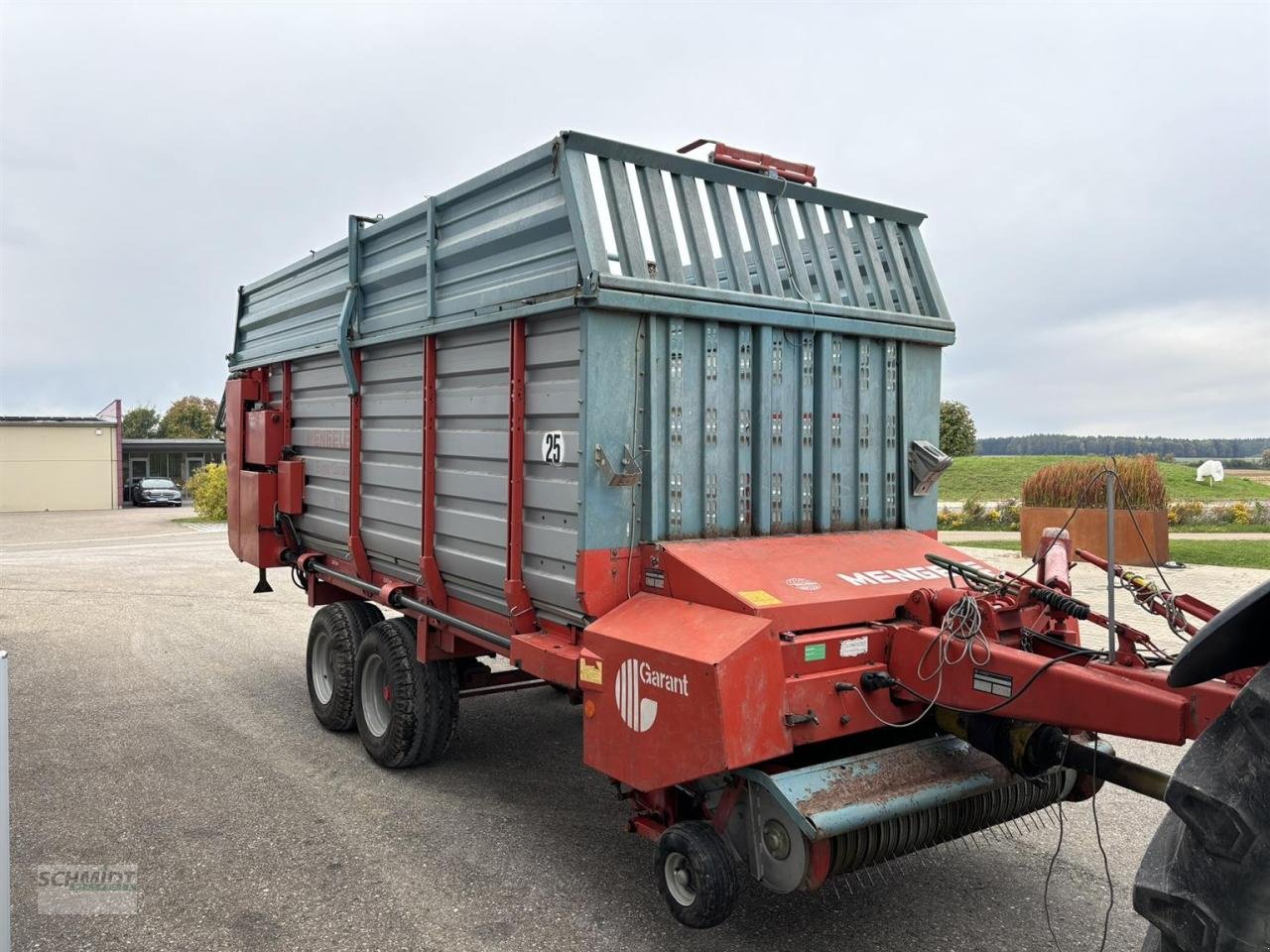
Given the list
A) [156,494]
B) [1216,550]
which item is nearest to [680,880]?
[1216,550]

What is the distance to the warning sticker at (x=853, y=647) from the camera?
3.63 meters

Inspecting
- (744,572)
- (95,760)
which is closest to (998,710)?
(744,572)

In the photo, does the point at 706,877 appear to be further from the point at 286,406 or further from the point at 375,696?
the point at 286,406

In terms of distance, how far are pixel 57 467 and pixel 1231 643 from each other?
3951 cm

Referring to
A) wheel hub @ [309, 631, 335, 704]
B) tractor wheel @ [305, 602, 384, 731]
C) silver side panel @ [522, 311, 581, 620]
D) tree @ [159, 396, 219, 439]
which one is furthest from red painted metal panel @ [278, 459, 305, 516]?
tree @ [159, 396, 219, 439]

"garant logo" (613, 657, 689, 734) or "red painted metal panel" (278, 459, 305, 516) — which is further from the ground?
"red painted metal panel" (278, 459, 305, 516)

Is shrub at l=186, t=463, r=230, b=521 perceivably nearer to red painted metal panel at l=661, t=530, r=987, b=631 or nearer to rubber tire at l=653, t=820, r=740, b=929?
red painted metal panel at l=661, t=530, r=987, b=631

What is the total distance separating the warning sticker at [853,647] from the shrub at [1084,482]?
1251 centimetres

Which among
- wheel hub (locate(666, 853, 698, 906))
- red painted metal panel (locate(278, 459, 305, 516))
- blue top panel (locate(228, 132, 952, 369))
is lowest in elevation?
wheel hub (locate(666, 853, 698, 906))

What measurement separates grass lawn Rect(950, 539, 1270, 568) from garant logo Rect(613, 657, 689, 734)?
14.3 metres

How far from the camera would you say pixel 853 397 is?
4.81m

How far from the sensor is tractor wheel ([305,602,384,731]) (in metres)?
6.26

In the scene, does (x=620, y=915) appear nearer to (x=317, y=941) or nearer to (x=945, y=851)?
(x=317, y=941)

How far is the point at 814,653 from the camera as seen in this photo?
354cm
